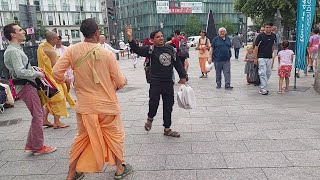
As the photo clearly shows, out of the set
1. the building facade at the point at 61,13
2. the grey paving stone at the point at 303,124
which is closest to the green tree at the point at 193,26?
the building facade at the point at 61,13

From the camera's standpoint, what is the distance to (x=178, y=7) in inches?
2916

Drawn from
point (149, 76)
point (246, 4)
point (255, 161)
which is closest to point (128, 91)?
point (149, 76)

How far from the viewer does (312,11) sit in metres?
7.58

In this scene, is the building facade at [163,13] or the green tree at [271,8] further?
the building facade at [163,13]

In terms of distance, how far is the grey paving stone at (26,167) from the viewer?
3.75 m

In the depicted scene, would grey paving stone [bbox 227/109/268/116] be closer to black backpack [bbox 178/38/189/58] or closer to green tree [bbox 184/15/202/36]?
black backpack [bbox 178/38/189/58]

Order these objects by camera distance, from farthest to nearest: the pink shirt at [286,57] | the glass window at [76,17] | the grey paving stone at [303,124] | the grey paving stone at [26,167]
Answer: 1. the glass window at [76,17]
2. the pink shirt at [286,57]
3. the grey paving stone at [303,124]
4. the grey paving stone at [26,167]

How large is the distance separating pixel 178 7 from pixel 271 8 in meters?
48.2

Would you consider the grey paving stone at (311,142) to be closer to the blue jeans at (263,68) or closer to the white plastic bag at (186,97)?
the white plastic bag at (186,97)

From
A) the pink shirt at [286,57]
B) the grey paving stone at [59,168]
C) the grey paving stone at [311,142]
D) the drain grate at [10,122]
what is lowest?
the drain grate at [10,122]

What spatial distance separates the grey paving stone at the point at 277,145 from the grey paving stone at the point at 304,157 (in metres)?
0.14

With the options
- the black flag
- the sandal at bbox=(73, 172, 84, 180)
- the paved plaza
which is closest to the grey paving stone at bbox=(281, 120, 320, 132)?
the paved plaza

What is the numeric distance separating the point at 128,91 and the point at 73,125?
3.79m

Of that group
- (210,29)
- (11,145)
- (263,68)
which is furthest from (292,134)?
(210,29)
